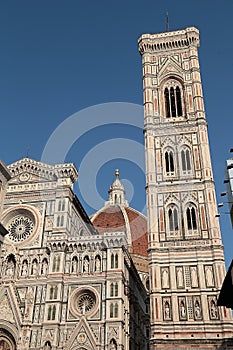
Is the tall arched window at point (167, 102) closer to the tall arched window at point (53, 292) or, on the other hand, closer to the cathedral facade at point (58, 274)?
the cathedral facade at point (58, 274)

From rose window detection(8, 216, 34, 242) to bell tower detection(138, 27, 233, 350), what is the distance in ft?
32.8

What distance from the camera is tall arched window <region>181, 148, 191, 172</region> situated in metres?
33.0

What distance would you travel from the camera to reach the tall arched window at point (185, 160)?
33.0 metres

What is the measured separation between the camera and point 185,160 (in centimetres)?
3334

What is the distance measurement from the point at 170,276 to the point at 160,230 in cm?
378

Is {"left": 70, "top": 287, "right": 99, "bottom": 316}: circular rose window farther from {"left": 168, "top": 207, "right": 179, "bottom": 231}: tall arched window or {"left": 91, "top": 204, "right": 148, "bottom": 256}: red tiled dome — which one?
{"left": 91, "top": 204, "right": 148, "bottom": 256}: red tiled dome

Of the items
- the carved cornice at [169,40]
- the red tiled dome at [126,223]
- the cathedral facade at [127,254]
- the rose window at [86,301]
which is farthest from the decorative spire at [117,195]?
the rose window at [86,301]

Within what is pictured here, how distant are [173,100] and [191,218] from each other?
476 inches

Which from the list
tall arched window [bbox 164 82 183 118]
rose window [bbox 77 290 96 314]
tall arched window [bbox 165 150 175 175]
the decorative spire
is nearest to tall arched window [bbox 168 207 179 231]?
tall arched window [bbox 165 150 175 175]

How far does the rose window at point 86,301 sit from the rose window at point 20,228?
6930 millimetres

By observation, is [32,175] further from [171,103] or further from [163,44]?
[163,44]

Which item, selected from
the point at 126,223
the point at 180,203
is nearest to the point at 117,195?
the point at 126,223

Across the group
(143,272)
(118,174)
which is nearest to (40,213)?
(143,272)

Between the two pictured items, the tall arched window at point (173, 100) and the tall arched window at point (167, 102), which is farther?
the tall arched window at point (167, 102)
